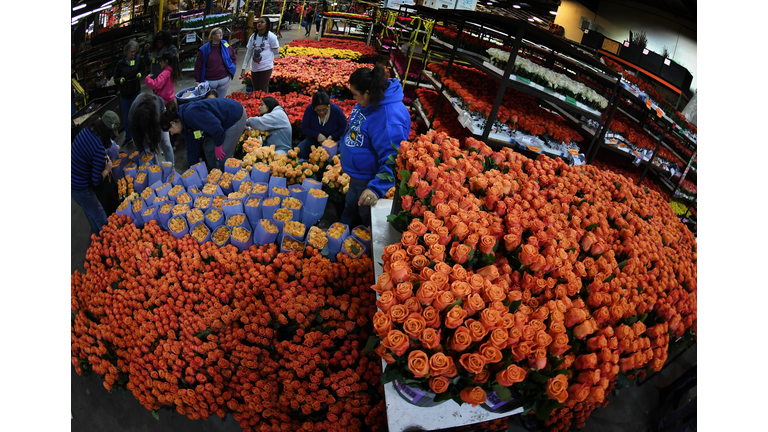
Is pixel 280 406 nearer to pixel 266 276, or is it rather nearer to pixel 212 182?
pixel 266 276

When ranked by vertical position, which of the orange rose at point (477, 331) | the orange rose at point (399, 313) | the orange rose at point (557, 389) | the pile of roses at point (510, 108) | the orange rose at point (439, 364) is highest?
the pile of roses at point (510, 108)

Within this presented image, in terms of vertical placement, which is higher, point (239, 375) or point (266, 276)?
point (266, 276)

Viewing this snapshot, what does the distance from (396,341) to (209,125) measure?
319cm

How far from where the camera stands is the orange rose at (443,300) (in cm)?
125

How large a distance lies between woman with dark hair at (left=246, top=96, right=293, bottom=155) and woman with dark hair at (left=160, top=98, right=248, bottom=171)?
0.68ft

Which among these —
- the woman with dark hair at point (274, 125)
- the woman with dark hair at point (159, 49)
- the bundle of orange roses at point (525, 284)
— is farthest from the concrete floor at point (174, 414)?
the woman with dark hair at point (159, 49)

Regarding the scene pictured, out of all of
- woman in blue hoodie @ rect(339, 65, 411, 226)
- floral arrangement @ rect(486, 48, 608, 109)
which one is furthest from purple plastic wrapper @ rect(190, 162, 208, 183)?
floral arrangement @ rect(486, 48, 608, 109)

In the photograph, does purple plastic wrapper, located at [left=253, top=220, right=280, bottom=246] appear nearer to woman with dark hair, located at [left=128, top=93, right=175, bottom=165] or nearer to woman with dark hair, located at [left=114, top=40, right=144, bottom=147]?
woman with dark hair, located at [left=128, top=93, right=175, bottom=165]

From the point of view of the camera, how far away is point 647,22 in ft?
27.8

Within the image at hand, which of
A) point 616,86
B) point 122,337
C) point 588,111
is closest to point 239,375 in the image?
point 122,337

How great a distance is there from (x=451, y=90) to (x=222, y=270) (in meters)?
3.67

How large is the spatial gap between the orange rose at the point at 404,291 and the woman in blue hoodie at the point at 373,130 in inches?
46.2

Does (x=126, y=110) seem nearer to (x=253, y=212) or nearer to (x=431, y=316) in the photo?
(x=253, y=212)

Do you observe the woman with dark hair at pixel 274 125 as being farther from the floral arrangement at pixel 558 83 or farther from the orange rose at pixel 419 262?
the orange rose at pixel 419 262
